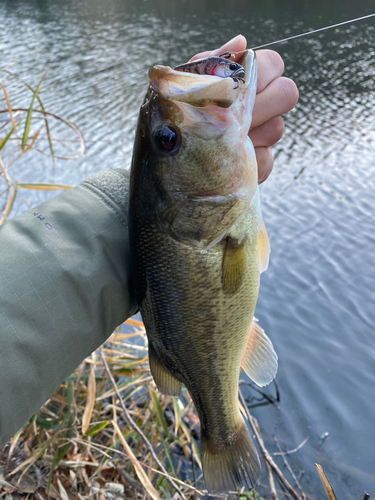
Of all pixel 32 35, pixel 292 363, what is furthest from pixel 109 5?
pixel 292 363

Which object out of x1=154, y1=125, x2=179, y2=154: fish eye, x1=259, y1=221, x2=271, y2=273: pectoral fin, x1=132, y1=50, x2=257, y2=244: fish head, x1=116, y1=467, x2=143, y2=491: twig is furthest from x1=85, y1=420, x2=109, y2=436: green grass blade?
x1=154, y1=125, x2=179, y2=154: fish eye

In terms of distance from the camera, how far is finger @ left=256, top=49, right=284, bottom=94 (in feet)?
5.96

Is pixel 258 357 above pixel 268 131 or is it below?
below

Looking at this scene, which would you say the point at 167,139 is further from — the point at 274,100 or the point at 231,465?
the point at 231,465

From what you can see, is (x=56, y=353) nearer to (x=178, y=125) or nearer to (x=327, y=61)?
(x=178, y=125)

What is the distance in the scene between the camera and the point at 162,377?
6.30 ft

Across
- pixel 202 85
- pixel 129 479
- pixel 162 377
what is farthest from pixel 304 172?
pixel 202 85

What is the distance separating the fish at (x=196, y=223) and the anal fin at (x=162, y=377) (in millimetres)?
10

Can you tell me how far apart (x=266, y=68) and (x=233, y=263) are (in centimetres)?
88

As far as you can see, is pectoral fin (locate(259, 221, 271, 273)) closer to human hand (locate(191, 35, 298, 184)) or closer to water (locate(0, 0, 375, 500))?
human hand (locate(191, 35, 298, 184))

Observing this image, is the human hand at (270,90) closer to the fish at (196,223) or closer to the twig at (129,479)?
the fish at (196,223)

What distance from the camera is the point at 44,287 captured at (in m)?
1.67

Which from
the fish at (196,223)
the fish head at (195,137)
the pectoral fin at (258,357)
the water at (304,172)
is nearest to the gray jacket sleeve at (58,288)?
the fish at (196,223)

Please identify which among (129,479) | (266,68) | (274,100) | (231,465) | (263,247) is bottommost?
(129,479)
